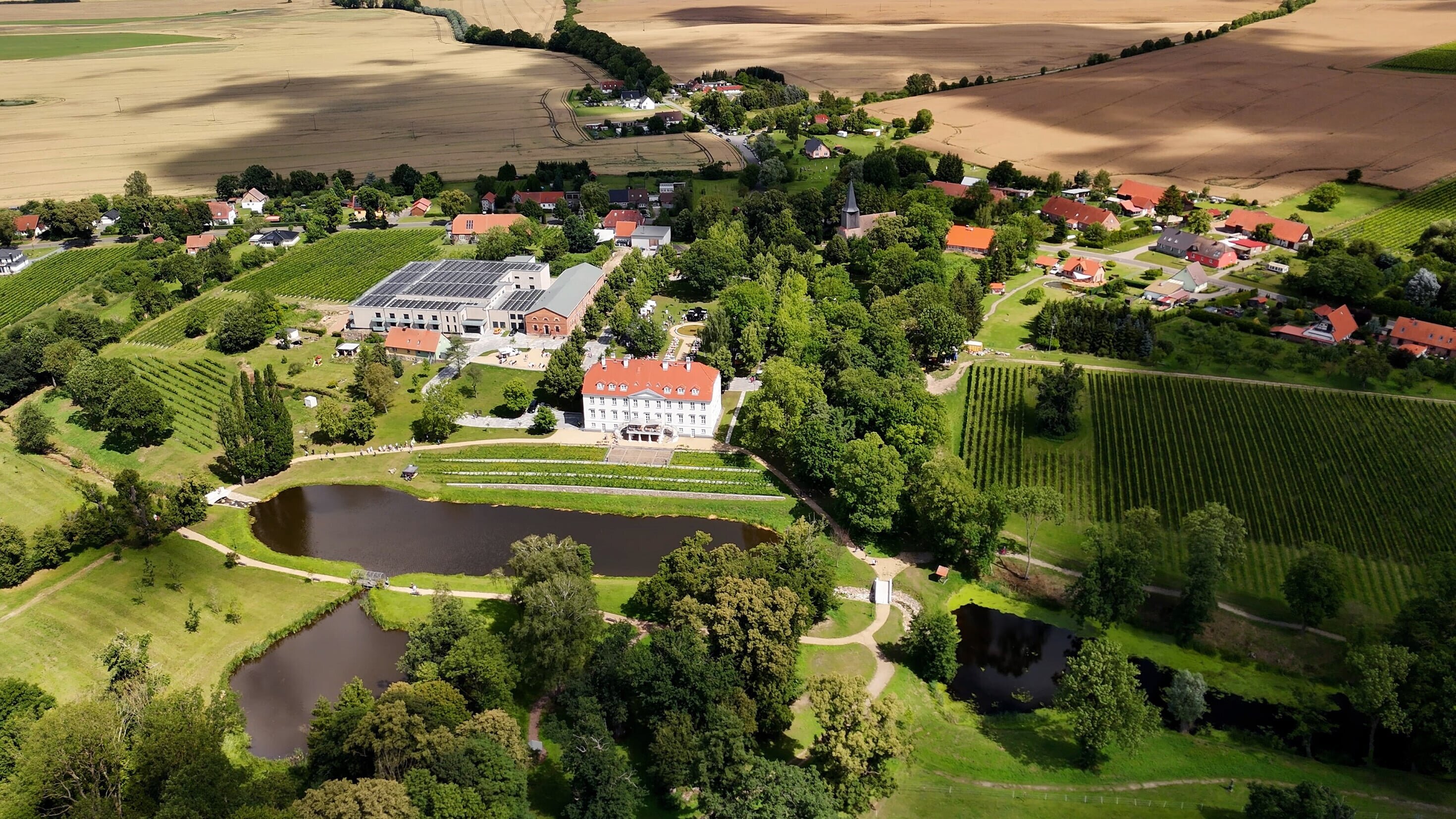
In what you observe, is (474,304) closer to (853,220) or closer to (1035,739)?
(853,220)

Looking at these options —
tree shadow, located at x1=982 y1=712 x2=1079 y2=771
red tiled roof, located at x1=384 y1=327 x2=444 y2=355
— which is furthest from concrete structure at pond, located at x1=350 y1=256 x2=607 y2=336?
tree shadow, located at x1=982 y1=712 x2=1079 y2=771

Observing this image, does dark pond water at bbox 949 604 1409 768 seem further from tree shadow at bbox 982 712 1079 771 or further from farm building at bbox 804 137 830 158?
farm building at bbox 804 137 830 158

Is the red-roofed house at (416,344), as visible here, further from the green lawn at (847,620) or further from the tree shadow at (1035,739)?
the tree shadow at (1035,739)

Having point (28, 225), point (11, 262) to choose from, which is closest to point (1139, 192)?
point (11, 262)

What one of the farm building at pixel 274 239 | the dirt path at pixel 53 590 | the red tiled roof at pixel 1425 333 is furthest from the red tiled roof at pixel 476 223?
the red tiled roof at pixel 1425 333

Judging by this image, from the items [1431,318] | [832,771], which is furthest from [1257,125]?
[832,771]

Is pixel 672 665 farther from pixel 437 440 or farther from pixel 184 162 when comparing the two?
pixel 184 162
